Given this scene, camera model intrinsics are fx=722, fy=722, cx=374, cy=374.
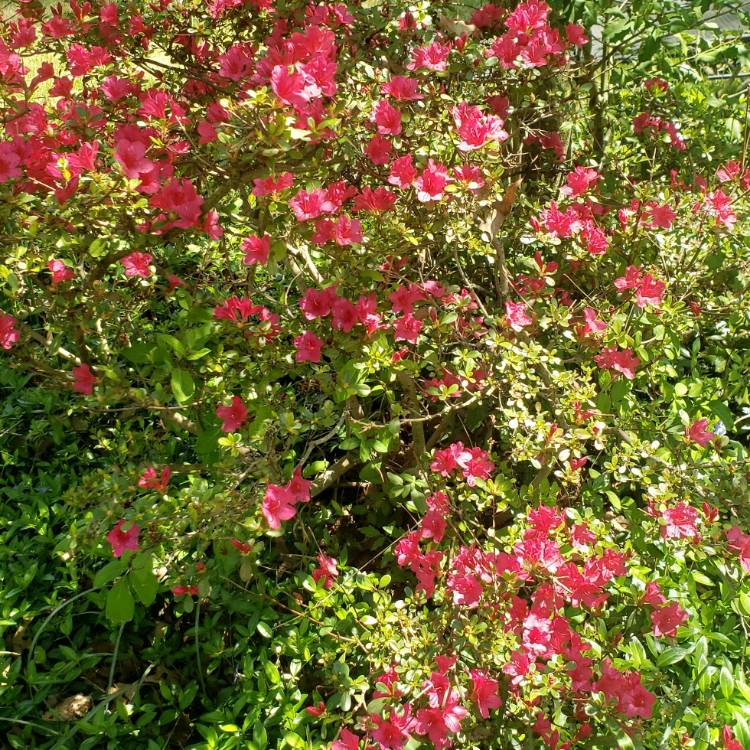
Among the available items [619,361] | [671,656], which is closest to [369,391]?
[619,361]

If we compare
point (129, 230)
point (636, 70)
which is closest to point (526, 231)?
point (636, 70)

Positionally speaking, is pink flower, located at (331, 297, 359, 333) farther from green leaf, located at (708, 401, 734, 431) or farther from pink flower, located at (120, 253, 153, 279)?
green leaf, located at (708, 401, 734, 431)

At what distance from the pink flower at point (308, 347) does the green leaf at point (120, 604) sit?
24.8 inches

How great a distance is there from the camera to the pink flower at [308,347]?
1.62 m

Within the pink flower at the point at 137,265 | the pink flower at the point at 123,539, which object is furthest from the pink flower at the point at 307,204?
the pink flower at the point at 123,539

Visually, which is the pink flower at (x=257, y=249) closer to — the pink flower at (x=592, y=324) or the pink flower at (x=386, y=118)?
the pink flower at (x=386, y=118)

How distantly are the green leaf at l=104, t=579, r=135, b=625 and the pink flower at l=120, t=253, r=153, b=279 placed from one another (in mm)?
721

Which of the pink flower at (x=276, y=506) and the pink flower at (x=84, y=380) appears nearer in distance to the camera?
the pink flower at (x=276, y=506)

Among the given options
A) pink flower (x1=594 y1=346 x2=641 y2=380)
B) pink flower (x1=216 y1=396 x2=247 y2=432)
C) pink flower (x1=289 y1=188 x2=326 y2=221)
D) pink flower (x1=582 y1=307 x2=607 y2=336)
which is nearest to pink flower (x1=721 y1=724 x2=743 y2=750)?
pink flower (x1=594 y1=346 x2=641 y2=380)

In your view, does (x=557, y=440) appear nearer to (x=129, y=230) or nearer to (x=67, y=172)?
(x=129, y=230)

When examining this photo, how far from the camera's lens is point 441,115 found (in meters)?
1.80

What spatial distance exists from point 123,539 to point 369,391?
61 centimetres

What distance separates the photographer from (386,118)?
65.7 inches

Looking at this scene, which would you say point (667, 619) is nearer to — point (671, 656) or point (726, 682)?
point (671, 656)
